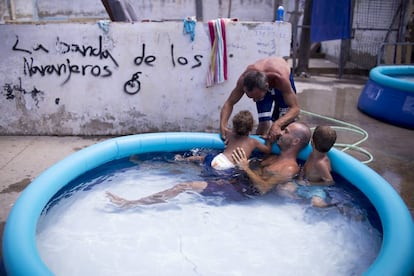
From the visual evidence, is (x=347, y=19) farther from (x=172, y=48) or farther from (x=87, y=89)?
(x=87, y=89)

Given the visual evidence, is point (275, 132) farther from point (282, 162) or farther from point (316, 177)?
point (316, 177)

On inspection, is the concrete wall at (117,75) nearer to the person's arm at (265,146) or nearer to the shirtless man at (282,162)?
the person's arm at (265,146)

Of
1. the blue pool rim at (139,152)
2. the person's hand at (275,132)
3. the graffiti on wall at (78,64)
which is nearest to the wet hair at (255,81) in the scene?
the person's hand at (275,132)

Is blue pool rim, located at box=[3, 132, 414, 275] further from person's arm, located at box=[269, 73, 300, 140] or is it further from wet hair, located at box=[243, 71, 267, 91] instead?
wet hair, located at box=[243, 71, 267, 91]

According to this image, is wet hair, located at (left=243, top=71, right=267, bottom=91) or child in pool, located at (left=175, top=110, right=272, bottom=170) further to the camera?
child in pool, located at (left=175, top=110, right=272, bottom=170)

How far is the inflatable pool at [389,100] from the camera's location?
610 cm

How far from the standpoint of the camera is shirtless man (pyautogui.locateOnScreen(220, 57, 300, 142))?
3842 millimetres

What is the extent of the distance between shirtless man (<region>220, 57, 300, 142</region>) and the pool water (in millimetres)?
748

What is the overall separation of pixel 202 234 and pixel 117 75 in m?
2.89

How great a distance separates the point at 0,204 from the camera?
3.64 meters

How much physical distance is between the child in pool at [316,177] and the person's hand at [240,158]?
0.40 meters

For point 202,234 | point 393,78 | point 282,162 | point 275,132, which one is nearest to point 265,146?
point 275,132


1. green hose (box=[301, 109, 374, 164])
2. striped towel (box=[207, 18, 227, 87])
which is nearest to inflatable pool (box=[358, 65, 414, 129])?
green hose (box=[301, 109, 374, 164])

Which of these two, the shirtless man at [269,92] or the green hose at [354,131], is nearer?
the shirtless man at [269,92]
